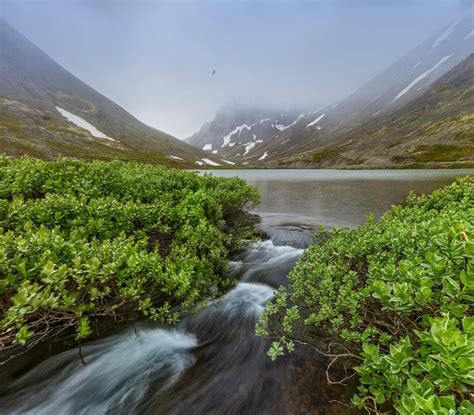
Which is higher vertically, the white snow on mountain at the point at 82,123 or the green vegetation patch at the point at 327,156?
the white snow on mountain at the point at 82,123

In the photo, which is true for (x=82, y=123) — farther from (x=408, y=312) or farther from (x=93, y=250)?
(x=408, y=312)

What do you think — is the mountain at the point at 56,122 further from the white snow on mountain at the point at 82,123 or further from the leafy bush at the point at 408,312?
the leafy bush at the point at 408,312

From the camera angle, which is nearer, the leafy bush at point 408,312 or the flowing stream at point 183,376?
the leafy bush at point 408,312

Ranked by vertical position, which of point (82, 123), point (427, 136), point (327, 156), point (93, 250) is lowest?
point (93, 250)

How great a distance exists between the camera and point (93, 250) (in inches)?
200

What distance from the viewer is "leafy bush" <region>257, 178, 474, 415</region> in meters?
2.04

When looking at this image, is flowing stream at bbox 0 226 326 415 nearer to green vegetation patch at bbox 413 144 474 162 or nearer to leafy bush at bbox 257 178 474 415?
leafy bush at bbox 257 178 474 415

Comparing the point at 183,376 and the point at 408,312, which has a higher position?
the point at 408,312

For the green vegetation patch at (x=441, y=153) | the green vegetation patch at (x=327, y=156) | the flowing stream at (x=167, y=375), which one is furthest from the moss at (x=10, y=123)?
the green vegetation patch at (x=441, y=153)

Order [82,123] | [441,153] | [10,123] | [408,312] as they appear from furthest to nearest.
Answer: [82,123] → [10,123] → [441,153] → [408,312]

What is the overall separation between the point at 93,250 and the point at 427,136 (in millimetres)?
141205

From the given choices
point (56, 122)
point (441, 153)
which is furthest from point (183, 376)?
point (56, 122)

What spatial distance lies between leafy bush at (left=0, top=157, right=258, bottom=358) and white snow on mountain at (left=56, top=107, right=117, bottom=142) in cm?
14605

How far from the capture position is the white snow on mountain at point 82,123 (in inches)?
5354
